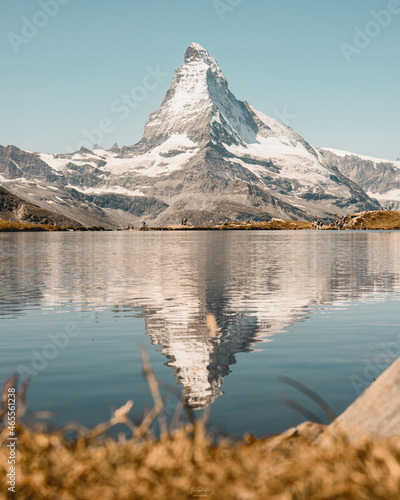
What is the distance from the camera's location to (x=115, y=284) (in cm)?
5650

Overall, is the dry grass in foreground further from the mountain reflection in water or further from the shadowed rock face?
the mountain reflection in water

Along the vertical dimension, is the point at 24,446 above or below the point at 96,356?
above

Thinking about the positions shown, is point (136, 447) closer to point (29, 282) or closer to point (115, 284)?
point (115, 284)

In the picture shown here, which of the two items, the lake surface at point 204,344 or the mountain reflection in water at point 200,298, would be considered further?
the mountain reflection in water at point 200,298

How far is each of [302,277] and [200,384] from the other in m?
47.3

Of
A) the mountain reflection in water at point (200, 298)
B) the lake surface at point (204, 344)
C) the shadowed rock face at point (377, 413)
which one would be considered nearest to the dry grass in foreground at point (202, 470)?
the shadowed rock face at point (377, 413)

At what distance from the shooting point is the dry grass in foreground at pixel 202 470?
14.6 ft

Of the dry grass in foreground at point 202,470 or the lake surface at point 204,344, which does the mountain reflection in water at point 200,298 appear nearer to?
the lake surface at point 204,344

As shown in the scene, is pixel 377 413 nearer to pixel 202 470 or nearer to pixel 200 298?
pixel 202 470

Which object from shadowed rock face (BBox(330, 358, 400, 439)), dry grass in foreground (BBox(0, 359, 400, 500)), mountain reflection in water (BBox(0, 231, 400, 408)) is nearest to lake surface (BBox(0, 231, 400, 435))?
mountain reflection in water (BBox(0, 231, 400, 408))


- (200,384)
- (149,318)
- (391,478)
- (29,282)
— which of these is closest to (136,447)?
(391,478)

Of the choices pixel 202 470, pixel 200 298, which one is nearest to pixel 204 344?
pixel 200 298

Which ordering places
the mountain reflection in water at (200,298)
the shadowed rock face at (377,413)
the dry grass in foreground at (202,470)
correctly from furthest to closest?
the mountain reflection in water at (200,298), the shadowed rock face at (377,413), the dry grass in foreground at (202,470)

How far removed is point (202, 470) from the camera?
17.0 feet
